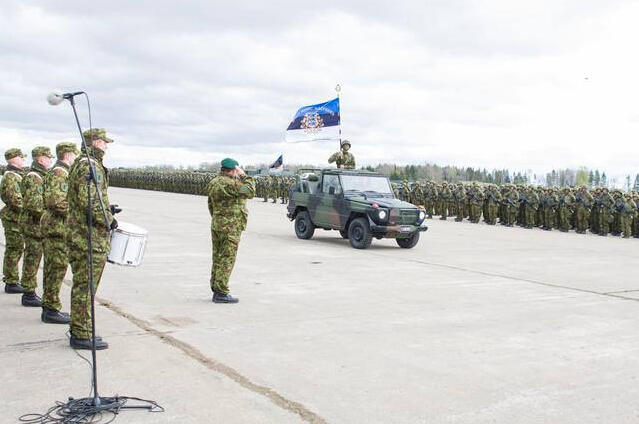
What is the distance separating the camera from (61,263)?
21.8 ft

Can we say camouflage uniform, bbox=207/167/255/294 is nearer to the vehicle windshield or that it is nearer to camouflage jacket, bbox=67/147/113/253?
camouflage jacket, bbox=67/147/113/253

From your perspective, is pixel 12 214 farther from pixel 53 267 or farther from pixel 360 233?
pixel 360 233

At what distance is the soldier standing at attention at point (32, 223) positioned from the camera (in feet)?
24.4

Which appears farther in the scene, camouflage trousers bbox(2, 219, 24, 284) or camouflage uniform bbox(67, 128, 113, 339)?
camouflage trousers bbox(2, 219, 24, 284)

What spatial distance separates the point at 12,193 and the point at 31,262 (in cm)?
95

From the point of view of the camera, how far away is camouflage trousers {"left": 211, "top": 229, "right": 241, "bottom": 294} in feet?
26.0

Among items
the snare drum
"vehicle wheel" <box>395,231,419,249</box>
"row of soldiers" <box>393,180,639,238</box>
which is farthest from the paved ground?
"row of soldiers" <box>393,180,639,238</box>

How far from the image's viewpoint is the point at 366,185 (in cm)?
1540

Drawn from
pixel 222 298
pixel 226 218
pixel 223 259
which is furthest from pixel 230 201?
pixel 222 298

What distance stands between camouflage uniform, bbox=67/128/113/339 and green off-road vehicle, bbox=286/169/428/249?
883 cm

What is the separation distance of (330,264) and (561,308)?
4540 millimetres

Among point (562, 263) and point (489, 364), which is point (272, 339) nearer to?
point (489, 364)

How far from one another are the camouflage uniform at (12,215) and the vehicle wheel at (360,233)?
295 inches

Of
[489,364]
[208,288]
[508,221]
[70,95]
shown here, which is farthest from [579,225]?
[70,95]
